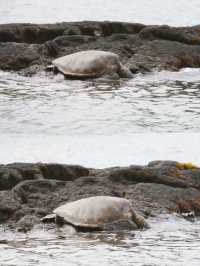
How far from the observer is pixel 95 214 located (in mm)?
6141

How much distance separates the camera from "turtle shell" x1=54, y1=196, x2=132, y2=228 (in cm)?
611

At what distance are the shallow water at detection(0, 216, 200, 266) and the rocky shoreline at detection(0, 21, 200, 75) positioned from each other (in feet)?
21.7

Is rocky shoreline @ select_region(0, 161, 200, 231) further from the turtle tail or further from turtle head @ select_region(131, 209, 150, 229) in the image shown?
the turtle tail

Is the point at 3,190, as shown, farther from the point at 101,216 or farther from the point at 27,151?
the point at 27,151

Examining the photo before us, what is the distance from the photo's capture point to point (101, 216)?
615cm

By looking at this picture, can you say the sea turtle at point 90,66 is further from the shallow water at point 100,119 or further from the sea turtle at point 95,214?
the sea turtle at point 95,214

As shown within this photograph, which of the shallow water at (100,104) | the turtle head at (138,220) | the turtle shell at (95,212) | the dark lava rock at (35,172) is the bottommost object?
the turtle head at (138,220)

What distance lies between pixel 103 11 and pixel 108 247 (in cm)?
1027

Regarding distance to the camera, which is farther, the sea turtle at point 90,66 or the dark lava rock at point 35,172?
the sea turtle at point 90,66

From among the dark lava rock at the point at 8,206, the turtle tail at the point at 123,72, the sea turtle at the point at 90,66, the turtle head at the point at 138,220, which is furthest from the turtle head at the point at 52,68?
the turtle head at the point at 138,220

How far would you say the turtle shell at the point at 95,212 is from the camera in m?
6.11

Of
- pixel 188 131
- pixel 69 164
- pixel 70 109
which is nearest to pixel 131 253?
pixel 69 164

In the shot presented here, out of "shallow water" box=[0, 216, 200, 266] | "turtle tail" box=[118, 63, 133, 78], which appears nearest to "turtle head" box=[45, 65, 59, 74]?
"turtle tail" box=[118, 63, 133, 78]

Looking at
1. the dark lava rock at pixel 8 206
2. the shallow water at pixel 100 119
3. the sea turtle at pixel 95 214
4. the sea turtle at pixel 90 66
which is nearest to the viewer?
the sea turtle at pixel 95 214
